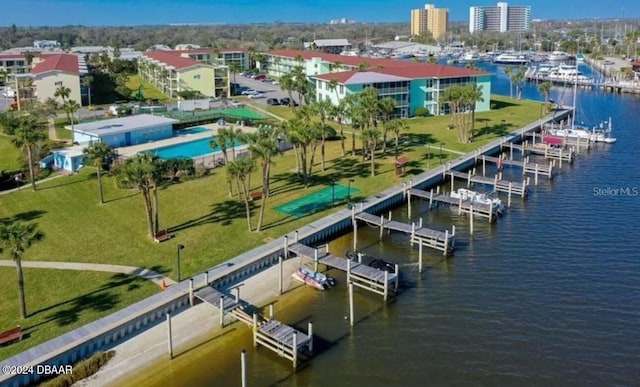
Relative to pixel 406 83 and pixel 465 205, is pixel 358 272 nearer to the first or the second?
pixel 465 205

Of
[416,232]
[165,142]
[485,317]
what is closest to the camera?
[485,317]

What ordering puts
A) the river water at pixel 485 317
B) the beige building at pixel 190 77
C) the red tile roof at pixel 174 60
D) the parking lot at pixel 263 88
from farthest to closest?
1. the parking lot at pixel 263 88
2. the red tile roof at pixel 174 60
3. the beige building at pixel 190 77
4. the river water at pixel 485 317

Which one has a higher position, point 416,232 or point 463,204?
point 463,204

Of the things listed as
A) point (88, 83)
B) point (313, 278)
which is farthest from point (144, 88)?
point (313, 278)

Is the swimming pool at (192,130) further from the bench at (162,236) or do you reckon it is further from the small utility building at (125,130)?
the bench at (162,236)

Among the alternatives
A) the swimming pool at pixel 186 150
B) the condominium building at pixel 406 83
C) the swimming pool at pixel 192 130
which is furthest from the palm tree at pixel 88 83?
the condominium building at pixel 406 83

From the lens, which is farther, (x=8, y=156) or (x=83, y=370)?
(x=8, y=156)

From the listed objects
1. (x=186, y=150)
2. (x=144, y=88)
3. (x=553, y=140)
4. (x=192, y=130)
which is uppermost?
(x=144, y=88)

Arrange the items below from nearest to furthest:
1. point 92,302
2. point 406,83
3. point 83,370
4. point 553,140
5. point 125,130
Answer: point 83,370
point 92,302
point 125,130
point 553,140
point 406,83
